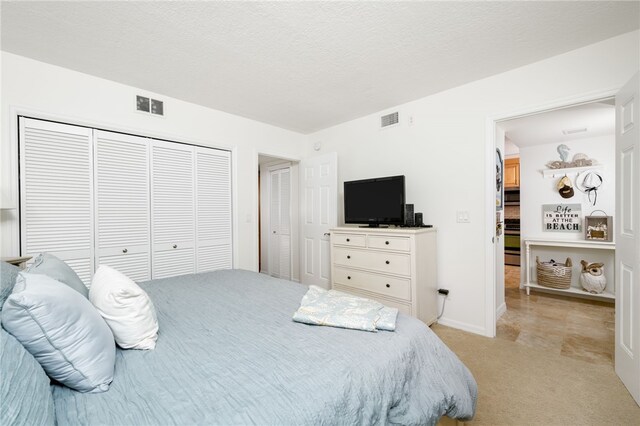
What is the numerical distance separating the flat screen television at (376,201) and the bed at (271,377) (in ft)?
5.69

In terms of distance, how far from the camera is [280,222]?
16.0 ft

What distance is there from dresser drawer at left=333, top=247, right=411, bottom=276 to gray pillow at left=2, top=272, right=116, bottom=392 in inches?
92.2

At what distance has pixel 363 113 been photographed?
11.9ft

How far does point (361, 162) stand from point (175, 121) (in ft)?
7.53

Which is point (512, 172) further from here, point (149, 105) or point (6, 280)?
point (6, 280)

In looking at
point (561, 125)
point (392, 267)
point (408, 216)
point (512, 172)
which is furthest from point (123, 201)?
point (512, 172)

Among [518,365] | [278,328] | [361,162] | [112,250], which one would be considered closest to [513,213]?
[361,162]

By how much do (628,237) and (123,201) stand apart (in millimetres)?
4119

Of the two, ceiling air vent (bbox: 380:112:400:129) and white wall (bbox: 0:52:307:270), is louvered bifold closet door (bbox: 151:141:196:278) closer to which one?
white wall (bbox: 0:52:307:270)

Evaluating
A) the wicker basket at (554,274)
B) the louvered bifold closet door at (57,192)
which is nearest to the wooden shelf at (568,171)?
the wicker basket at (554,274)

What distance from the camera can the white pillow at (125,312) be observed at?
1136 mm

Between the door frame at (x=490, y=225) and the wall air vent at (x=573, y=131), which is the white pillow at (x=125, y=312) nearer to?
the door frame at (x=490, y=225)

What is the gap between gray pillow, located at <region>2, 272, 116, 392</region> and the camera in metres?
0.82

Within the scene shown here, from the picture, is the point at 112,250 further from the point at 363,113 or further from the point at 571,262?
the point at 571,262
